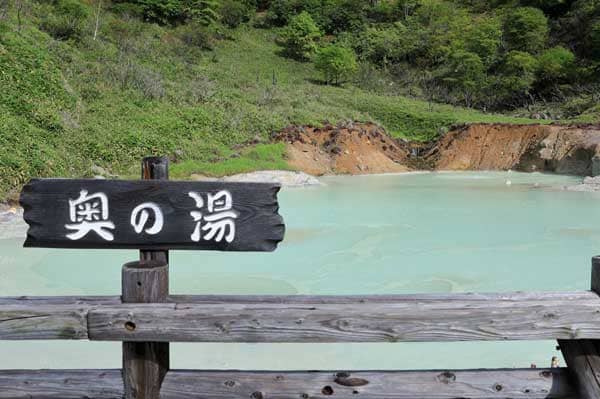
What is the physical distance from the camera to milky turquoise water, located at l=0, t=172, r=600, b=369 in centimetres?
486

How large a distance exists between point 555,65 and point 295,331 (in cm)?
4000

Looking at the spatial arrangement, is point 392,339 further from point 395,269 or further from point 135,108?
point 135,108

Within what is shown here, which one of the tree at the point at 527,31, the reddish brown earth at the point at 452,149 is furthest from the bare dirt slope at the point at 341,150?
the tree at the point at 527,31

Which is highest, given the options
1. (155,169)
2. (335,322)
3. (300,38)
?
(300,38)

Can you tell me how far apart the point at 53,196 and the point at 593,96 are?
3527cm

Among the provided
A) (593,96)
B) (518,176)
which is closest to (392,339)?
(518,176)

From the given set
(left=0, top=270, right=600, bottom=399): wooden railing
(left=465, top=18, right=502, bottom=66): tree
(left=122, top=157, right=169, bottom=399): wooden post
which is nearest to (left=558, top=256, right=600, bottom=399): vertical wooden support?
(left=0, top=270, right=600, bottom=399): wooden railing

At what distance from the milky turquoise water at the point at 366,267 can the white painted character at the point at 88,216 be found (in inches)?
102

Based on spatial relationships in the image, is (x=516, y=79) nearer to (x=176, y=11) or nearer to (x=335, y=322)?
(x=176, y=11)

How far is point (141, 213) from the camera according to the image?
2420 millimetres

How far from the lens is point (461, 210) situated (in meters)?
13.5

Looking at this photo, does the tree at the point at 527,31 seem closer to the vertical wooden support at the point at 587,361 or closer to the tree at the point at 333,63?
the tree at the point at 333,63

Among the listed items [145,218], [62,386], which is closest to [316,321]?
[145,218]

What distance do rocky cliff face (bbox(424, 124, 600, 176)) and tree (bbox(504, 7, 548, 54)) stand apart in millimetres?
16369
